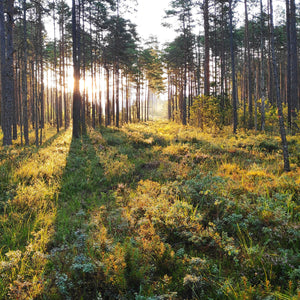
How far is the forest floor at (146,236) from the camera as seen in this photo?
8.93 ft

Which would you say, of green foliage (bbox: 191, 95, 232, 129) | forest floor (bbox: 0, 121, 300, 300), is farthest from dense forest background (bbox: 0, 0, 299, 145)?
forest floor (bbox: 0, 121, 300, 300)

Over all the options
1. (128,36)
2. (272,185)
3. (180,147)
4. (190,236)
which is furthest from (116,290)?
(128,36)

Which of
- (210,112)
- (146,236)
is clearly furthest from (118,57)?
(146,236)

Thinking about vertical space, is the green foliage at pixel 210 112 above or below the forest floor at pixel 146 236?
above

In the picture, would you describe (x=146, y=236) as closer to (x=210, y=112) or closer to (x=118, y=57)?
(x=210, y=112)

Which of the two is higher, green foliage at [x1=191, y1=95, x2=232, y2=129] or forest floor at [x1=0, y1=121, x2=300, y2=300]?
green foliage at [x1=191, y1=95, x2=232, y2=129]

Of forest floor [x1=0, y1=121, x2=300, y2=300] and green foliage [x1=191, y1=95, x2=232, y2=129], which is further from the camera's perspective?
green foliage [x1=191, y1=95, x2=232, y2=129]

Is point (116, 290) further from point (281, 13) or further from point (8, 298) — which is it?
point (281, 13)

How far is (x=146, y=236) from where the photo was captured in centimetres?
379

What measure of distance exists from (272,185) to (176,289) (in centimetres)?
394

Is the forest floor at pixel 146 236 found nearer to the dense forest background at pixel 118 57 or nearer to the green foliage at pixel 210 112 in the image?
the dense forest background at pixel 118 57

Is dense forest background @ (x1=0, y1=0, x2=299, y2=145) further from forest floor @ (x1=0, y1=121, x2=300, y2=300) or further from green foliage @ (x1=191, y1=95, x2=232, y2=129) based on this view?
forest floor @ (x1=0, y1=121, x2=300, y2=300)

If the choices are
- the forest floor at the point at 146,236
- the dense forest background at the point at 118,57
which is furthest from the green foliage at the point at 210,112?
the forest floor at the point at 146,236

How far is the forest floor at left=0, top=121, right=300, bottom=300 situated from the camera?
2721 mm
